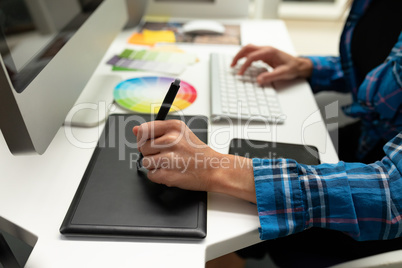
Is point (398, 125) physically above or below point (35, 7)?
below

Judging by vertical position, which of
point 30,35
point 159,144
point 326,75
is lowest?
point 326,75

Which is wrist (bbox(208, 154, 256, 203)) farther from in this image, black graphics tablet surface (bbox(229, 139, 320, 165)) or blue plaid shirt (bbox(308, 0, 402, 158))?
blue plaid shirt (bbox(308, 0, 402, 158))

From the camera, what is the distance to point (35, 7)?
45 centimetres

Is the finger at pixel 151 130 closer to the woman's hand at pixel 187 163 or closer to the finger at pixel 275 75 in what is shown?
the woman's hand at pixel 187 163

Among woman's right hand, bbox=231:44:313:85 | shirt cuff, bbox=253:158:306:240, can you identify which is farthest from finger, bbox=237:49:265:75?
shirt cuff, bbox=253:158:306:240

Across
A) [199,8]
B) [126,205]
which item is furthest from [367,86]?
[199,8]

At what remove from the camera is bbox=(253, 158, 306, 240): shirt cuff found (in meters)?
0.42

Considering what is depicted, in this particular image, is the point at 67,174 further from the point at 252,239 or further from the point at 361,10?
the point at 361,10

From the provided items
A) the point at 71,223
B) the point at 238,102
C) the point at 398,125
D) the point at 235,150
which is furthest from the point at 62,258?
the point at 398,125

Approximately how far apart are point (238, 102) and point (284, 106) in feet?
0.36

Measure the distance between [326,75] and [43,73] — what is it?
714 millimetres

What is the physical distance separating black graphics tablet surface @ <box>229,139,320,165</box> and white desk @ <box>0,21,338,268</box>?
20mm

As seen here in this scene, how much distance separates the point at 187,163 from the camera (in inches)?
18.0

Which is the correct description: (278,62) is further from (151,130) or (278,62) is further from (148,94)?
(151,130)
